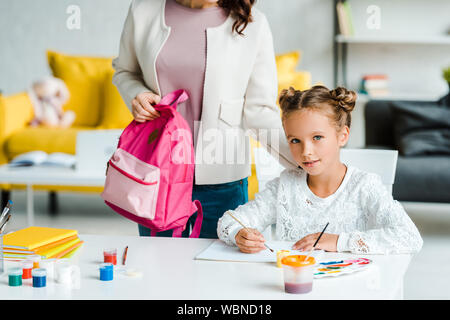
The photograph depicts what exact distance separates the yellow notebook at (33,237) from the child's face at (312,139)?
0.56 meters

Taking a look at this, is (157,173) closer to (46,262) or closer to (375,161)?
(46,262)

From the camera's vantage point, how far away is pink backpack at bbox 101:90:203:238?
56.5 inches

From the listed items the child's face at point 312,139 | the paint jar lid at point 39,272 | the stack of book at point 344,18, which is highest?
the stack of book at point 344,18

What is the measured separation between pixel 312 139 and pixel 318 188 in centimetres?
14

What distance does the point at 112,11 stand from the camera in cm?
509

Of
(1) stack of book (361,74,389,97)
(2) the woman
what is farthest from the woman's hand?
(1) stack of book (361,74,389,97)

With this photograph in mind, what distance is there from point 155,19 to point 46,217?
2.56 metres

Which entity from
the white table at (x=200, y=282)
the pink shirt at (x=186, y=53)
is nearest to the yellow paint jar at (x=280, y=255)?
the white table at (x=200, y=282)

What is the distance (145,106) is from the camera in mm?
1526

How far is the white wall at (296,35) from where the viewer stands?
500 cm

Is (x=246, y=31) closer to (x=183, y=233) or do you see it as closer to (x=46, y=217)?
(x=183, y=233)

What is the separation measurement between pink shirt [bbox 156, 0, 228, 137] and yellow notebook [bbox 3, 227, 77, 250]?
466 mm

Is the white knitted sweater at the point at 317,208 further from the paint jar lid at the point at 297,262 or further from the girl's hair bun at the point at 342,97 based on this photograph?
the paint jar lid at the point at 297,262

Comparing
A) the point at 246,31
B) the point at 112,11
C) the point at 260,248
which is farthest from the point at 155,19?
the point at 112,11
